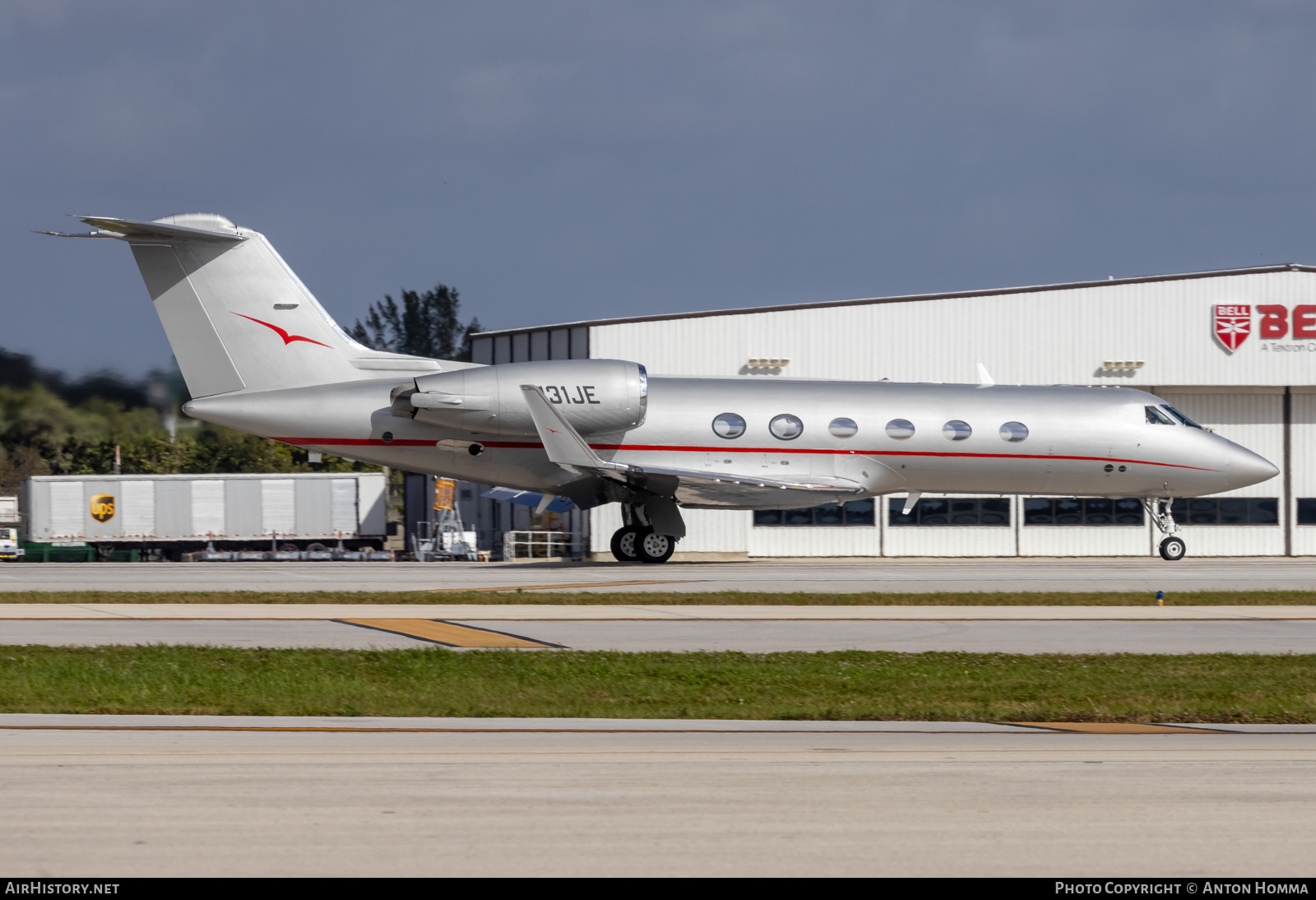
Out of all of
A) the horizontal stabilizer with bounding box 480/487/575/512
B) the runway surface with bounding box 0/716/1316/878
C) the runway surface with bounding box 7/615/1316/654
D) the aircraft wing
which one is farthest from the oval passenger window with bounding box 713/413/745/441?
the runway surface with bounding box 0/716/1316/878

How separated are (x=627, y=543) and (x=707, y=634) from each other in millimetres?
13504

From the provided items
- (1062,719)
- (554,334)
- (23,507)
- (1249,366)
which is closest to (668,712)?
(1062,719)

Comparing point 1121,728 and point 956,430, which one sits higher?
point 956,430

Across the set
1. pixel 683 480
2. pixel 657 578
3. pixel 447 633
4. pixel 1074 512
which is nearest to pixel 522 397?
pixel 683 480

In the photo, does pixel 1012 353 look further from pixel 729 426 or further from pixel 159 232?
pixel 159 232

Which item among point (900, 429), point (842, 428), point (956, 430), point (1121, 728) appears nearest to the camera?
point (1121, 728)

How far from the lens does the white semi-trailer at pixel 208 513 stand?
46.3 metres

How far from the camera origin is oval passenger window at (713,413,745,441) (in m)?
27.9

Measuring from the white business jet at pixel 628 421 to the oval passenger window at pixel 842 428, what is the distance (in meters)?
0.03

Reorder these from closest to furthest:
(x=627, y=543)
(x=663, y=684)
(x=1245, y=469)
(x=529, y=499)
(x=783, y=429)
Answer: (x=663, y=684)
(x=783, y=429)
(x=627, y=543)
(x=1245, y=469)
(x=529, y=499)

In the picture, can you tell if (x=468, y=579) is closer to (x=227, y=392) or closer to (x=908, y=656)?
(x=227, y=392)

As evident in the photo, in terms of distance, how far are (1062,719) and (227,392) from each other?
21.1 metres

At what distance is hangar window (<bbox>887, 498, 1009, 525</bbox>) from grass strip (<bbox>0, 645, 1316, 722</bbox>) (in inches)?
1067

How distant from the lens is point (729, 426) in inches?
1101
